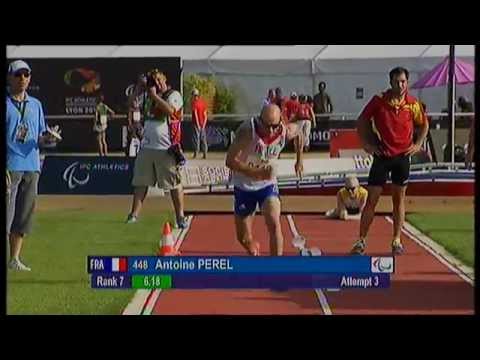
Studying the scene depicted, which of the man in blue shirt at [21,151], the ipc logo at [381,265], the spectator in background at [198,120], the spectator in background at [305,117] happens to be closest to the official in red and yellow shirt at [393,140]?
the ipc logo at [381,265]

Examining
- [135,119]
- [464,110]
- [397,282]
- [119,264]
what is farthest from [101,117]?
[464,110]

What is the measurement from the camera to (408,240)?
31.9 ft

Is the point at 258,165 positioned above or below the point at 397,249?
above

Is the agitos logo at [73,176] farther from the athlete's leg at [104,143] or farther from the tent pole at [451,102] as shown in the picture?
the tent pole at [451,102]

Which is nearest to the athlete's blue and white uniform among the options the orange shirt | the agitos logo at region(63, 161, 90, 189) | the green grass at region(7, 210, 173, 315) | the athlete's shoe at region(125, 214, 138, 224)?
the orange shirt

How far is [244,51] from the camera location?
9.43 metres

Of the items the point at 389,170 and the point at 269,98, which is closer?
the point at 269,98

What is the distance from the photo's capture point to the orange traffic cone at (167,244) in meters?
9.52

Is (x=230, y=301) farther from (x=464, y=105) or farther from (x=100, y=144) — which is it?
(x=464, y=105)

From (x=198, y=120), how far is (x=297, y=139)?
49cm
